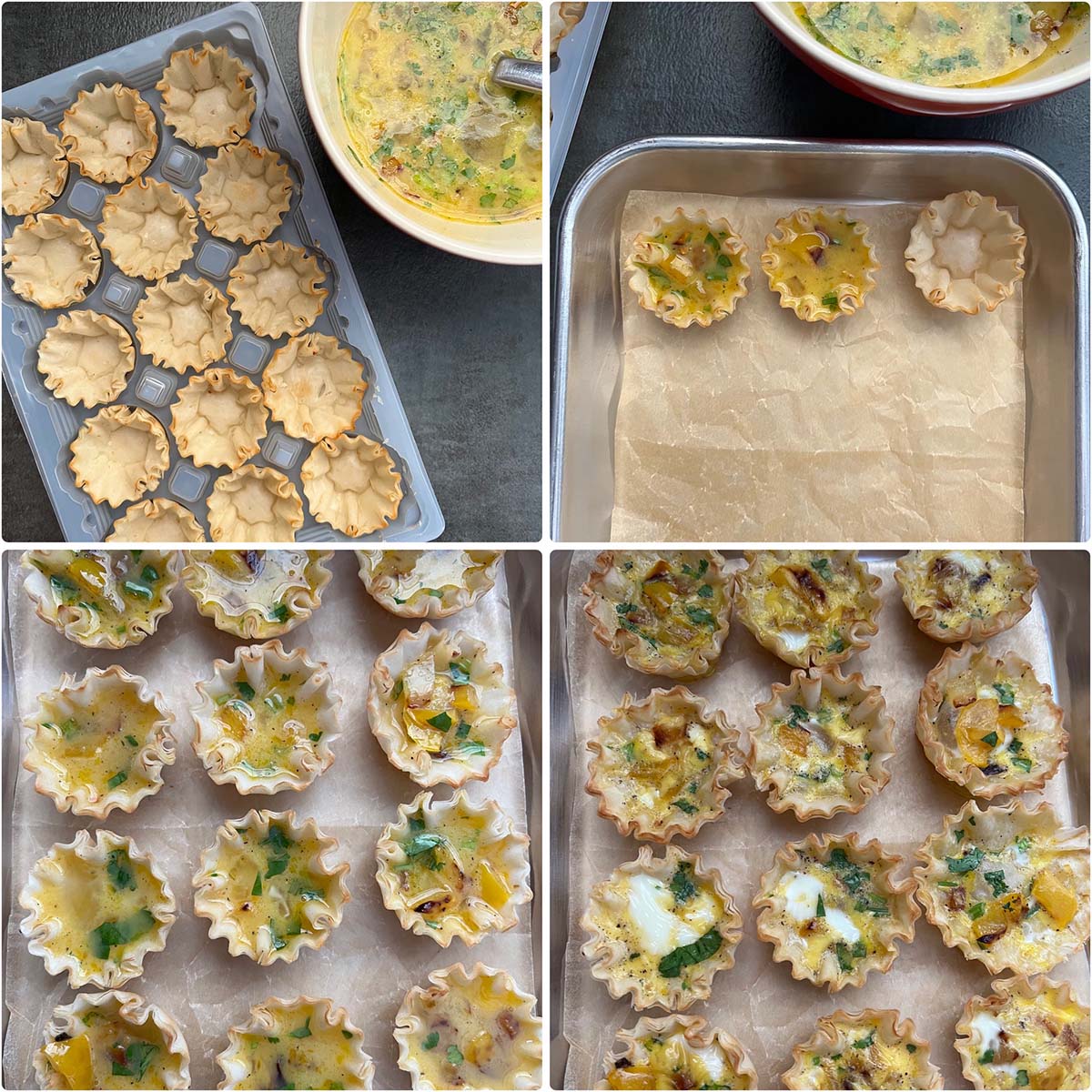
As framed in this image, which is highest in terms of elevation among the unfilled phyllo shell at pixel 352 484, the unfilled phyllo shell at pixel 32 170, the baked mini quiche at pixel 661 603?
the unfilled phyllo shell at pixel 32 170

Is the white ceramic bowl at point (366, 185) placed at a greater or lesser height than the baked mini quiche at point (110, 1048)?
greater

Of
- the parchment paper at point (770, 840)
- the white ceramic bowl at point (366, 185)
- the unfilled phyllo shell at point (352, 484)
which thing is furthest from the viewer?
the unfilled phyllo shell at point (352, 484)

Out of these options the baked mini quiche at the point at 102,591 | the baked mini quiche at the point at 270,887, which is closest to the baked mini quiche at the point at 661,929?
the baked mini quiche at the point at 270,887

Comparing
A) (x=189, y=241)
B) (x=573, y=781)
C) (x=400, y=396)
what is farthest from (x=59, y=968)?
(x=189, y=241)

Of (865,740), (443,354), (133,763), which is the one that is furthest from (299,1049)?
(443,354)

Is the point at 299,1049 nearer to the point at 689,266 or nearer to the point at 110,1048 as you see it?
the point at 110,1048

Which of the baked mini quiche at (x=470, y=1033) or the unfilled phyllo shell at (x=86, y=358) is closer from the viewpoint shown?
the baked mini quiche at (x=470, y=1033)

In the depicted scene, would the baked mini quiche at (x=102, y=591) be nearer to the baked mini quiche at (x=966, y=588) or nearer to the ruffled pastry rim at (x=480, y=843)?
the ruffled pastry rim at (x=480, y=843)

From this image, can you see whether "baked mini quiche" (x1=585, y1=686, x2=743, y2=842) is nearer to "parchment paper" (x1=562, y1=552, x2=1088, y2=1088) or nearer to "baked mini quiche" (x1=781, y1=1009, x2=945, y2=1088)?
"parchment paper" (x1=562, y1=552, x2=1088, y2=1088)
